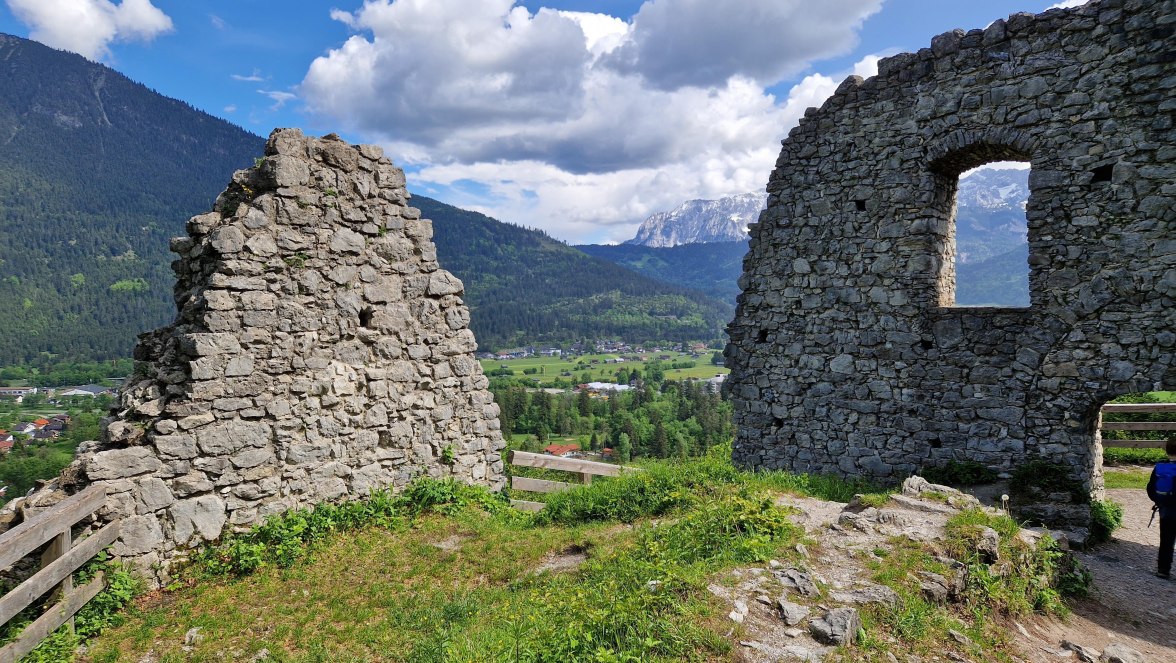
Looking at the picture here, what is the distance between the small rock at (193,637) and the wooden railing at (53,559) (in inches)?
35.4

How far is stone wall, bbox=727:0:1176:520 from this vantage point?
805 cm

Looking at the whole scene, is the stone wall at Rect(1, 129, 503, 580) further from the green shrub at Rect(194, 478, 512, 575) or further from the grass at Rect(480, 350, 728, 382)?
the grass at Rect(480, 350, 728, 382)

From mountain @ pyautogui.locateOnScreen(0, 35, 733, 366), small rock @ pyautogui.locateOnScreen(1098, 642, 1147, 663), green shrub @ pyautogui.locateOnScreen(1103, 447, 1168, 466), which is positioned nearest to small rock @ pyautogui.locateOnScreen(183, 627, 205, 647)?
small rock @ pyautogui.locateOnScreen(1098, 642, 1147, 663)

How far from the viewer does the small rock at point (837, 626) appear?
13.6ft

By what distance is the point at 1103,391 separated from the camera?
8.30 m

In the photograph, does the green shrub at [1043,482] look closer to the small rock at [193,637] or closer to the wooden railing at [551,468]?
the wooden railing at [551,468]

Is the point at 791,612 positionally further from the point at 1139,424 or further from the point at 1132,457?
the point at 1139,424

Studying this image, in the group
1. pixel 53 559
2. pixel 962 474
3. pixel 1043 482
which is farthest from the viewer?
pixel 962 474

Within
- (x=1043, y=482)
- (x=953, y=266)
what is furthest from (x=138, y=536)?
(x=953, y=266)

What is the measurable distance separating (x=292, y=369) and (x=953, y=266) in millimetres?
10949

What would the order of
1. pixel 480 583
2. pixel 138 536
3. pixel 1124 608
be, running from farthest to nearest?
pixel 480 583 < pixel 1124 608 < pixel 138 536

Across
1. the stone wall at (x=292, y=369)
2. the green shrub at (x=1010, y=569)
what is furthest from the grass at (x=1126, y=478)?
the stone wall at (x=292, y=369)

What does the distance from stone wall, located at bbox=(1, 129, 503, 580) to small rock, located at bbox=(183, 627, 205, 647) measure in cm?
120

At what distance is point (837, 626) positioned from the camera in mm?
4207
